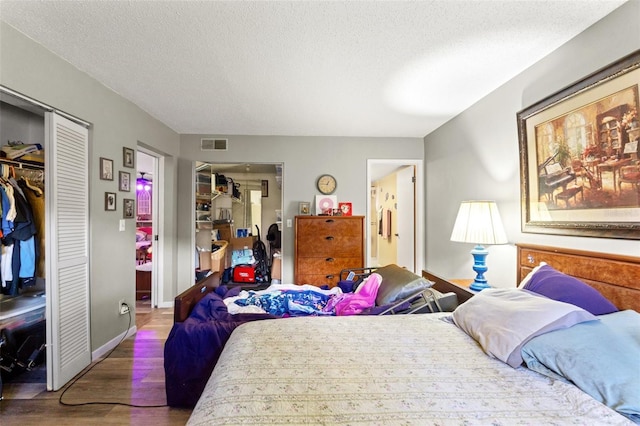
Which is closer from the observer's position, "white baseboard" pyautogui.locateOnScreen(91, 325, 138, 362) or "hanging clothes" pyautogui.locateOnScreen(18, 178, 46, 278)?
"hanging clothes" pyautogui.locateOnScreen(18, 178, 46, 278)

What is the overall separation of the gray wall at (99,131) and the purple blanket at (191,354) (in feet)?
3.88

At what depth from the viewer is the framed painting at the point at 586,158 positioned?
1406 mm

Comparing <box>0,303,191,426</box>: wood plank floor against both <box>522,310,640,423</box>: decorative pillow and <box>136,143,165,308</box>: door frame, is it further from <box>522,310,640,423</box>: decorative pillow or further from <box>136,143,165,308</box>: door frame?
<box>522,310,640,423</box>: decorative pillow

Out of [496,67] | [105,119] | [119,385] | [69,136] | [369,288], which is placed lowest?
[119,385]

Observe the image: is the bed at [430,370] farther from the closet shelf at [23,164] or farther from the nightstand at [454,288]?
the closet shelf at [23,164]

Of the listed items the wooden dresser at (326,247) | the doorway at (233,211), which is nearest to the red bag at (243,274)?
the doorway at (233,211)

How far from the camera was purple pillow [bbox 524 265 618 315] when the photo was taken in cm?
133

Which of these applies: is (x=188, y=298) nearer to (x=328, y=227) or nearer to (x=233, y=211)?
(x=328, y=227)

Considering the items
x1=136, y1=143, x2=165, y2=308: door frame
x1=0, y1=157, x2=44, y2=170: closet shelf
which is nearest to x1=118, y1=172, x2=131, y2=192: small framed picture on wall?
x1=0, y1=157, x2=44, y2=170: closet shelf

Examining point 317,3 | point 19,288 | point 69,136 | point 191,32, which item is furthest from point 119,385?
point 317,3

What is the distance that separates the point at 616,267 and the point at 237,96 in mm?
2998

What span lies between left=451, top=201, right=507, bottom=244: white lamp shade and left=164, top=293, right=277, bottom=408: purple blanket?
185 cm

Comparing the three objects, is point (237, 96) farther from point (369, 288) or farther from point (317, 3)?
point (369, 288)

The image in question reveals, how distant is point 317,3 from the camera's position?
1.50 meters
